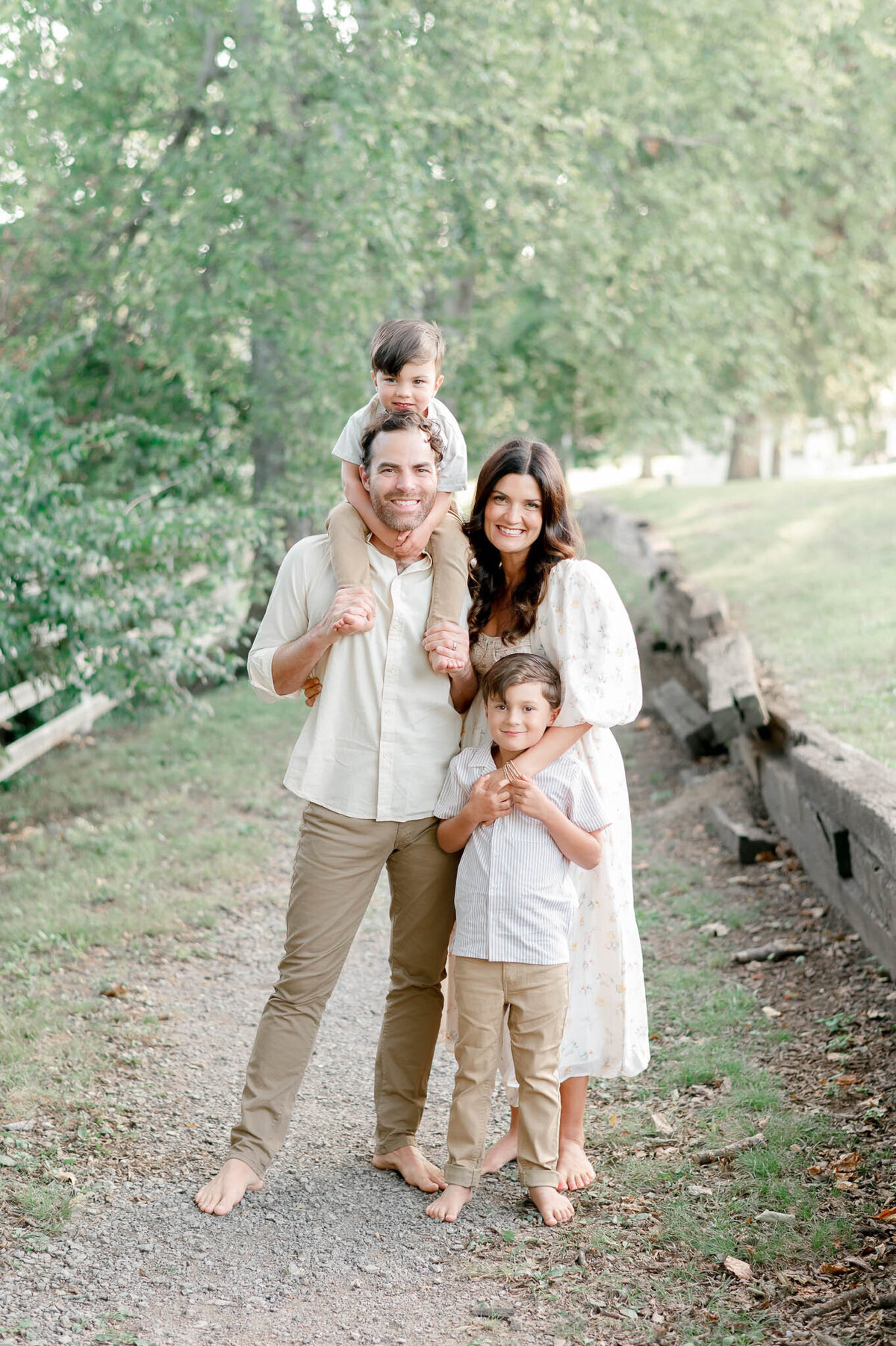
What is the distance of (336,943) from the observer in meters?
3.34

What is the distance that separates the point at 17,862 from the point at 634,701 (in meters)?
4.29

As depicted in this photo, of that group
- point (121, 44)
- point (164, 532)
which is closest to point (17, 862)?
point (164, 532)

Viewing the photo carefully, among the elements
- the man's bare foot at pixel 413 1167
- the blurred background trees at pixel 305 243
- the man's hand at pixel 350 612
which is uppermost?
the blurred background trees at pixel 305 243

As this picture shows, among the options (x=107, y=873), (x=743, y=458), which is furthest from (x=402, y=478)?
(x=743, y=458)

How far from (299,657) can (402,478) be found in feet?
1.79

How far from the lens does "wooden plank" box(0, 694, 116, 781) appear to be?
7340 mm

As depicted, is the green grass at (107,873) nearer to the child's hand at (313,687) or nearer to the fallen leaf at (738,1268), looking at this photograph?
the child's hand at (313,687)

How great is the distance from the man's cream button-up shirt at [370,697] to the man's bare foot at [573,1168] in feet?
3.59

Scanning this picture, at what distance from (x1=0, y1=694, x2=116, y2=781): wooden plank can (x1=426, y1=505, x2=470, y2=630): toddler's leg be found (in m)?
4.15

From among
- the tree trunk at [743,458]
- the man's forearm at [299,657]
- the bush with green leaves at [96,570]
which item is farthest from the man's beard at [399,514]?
the tree trunk at [743,458]

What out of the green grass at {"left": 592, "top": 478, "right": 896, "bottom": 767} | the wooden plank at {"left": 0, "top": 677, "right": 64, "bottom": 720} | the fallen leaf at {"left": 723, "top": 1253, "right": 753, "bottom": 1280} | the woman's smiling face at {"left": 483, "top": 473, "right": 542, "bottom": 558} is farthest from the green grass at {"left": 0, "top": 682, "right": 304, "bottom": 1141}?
the green grass at {"left": 592, "top": 478, "right": 896, "bottom": 767}

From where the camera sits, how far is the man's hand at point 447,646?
10.5 ft

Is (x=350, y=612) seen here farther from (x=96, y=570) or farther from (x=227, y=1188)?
(x=96, y=570)

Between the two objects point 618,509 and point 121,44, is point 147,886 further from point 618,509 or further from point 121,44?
point 618,509
